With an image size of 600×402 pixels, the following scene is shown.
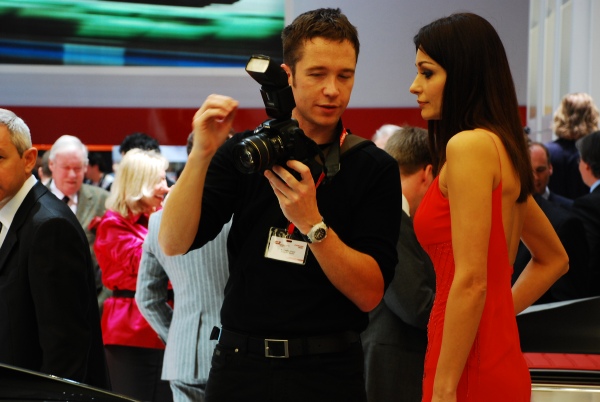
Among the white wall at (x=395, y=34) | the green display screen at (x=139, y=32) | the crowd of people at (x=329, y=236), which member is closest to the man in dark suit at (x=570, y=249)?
the crowd of people at (x=329, y=236)

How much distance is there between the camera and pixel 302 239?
216 cm

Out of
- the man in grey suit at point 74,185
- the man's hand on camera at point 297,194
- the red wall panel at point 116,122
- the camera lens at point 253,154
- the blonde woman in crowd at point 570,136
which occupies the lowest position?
the man's hand on camera at point 297,194

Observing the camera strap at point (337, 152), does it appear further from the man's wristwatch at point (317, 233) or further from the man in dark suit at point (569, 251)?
the man in dark suit at point (569, 251)

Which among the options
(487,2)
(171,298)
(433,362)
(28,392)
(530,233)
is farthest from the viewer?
(487,2)

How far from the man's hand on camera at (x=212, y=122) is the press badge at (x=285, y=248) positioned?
0.26 metres

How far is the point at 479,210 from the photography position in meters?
2.02

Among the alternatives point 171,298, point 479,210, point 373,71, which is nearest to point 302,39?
point 479,210

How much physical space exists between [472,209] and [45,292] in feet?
4.17

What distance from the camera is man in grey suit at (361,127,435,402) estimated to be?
307 centimetres

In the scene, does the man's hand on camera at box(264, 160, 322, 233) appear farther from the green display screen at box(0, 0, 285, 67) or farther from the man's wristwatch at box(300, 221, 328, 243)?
the green display screen at box(0, 0, 285, 67)

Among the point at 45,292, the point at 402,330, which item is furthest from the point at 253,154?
the point at 402,330

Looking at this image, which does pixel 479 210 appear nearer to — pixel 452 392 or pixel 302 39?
pixel 452 392

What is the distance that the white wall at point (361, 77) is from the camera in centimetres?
1007

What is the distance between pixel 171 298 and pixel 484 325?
8.19ft
